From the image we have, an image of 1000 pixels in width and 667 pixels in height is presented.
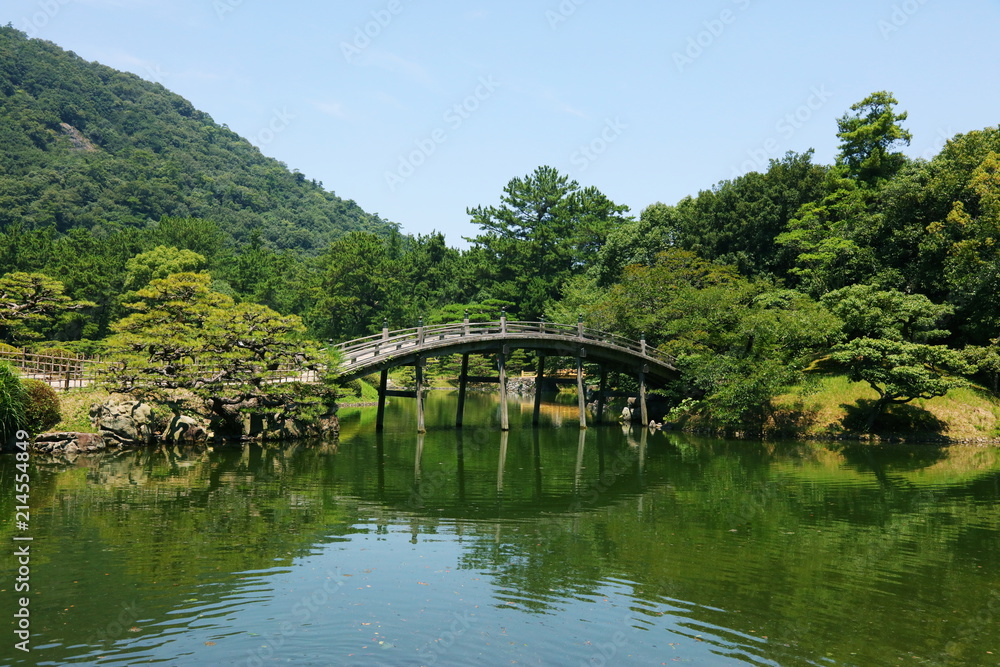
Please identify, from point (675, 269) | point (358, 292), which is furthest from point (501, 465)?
point (358, 292)

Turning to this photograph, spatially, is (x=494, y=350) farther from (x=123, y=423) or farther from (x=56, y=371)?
(x=56, y=371)

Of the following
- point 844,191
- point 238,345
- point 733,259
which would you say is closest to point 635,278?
point 733,259

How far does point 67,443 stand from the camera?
2419 centimetres

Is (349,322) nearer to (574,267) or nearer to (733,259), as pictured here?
(574,267)

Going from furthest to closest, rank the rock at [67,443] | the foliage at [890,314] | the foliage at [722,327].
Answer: the foliage at [722,327]
the foliage at [890,314]
the rock at [67,443]

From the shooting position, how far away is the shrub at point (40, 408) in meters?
23.5

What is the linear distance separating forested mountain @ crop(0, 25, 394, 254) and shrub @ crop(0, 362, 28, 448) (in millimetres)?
58646

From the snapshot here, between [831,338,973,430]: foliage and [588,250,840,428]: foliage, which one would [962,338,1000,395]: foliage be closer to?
[831,338,973,430]: foliage

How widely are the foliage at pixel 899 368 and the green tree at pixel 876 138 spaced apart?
752 inches

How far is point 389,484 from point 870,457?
57.5ft

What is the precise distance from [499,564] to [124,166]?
11743 centimetres

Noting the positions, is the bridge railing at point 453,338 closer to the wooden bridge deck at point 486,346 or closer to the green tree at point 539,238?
the wooden bridge deck at point 486,346

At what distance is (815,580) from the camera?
12.1m

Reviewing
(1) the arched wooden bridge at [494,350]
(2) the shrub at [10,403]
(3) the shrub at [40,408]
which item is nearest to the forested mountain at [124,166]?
(1) the arched wooden bridge at [494,350]
